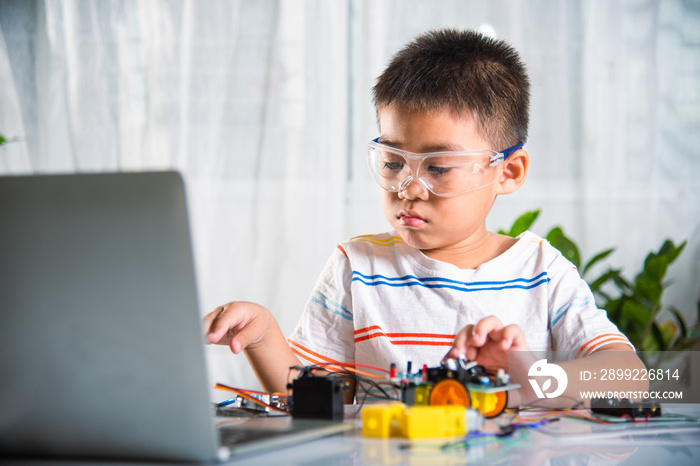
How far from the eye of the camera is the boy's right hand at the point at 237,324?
0.94m

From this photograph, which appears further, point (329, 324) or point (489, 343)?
point (329, 324)

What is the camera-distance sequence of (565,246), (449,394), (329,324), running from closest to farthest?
(449,394), (329,324), (565,246)

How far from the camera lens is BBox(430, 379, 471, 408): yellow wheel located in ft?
2.29

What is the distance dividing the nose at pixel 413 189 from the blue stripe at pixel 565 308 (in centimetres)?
33

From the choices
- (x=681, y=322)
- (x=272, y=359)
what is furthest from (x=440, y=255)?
(x=681, y=322)

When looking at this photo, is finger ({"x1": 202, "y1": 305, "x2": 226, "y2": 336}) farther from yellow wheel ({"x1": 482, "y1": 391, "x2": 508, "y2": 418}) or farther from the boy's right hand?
yellow wheel ({"x1": 482, "y1": 391, "x2": 508, "y2": 418})

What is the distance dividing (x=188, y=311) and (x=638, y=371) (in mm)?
810

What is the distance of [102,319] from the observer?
0.52 metres

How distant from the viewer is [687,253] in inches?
99.3

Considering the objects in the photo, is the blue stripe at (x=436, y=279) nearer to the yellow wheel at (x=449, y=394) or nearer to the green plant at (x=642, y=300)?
the yellow wheel at (x=449, y=394)

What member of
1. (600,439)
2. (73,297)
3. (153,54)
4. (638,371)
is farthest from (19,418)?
(153,54)

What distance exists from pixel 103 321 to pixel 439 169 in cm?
75

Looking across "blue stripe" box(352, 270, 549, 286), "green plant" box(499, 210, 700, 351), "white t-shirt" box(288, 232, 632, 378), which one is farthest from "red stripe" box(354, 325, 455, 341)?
"green plant" box(499, 210, 700, 351)

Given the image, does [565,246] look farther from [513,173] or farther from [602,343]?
[602,343]
